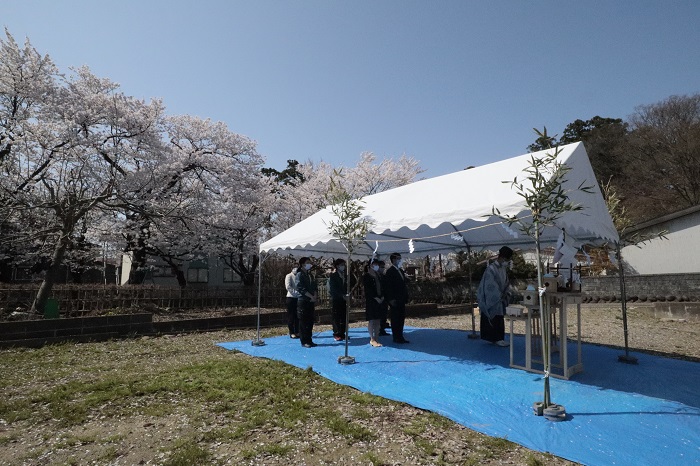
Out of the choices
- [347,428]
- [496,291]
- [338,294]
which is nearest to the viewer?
[347,428]

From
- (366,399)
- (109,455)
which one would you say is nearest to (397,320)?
(366,399)

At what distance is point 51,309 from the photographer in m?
8.39

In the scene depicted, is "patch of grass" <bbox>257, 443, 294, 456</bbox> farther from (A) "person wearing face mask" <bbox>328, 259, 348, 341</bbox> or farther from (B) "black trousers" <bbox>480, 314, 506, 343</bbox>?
(B) "black trousers" <bbox>480, 314, 506, 343</bbox>

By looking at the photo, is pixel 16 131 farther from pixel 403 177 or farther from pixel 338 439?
pixel 403 177

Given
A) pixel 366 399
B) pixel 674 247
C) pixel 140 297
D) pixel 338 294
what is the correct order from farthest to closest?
pixel 674 247, pixel 140 297, pixel 338 294, pixel 366 399

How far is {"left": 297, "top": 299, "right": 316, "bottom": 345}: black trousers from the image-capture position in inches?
283

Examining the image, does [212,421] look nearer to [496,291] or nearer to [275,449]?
[275,449]

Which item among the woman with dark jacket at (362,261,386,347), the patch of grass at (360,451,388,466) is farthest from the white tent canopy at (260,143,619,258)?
the patch of grass at (360,451,388,466)

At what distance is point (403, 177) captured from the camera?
2236cm

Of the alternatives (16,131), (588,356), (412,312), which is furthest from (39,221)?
(588,356)

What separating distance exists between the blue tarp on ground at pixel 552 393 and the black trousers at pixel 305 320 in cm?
24

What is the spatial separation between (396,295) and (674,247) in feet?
41.9

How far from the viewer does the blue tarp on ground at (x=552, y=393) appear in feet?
9.73

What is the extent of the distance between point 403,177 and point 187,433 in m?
20.0
